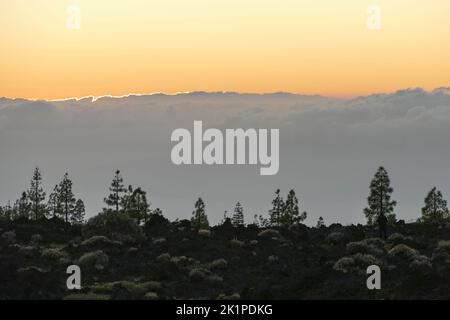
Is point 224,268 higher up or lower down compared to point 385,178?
lower down

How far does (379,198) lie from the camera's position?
6475 centimetres

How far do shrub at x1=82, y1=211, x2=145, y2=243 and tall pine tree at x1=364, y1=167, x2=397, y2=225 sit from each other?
23.2 m

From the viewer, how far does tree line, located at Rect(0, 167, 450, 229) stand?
212 ft

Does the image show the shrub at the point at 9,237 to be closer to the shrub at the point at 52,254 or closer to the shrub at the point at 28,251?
the shrub at the point at 28,251

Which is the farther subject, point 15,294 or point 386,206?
point 386,206

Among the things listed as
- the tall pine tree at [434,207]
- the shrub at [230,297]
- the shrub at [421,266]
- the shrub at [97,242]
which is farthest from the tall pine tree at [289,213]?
the shrub at [230,297]

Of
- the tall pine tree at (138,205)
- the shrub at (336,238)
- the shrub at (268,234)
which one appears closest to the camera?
the shrub at (336,238)

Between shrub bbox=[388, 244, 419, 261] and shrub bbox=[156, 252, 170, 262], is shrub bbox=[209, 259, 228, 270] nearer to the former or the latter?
shrub bbox=[156, 252, 170, 262]

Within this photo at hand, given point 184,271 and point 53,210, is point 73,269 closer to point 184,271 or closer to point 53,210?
point 184,271

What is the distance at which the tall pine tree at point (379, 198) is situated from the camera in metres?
64.3

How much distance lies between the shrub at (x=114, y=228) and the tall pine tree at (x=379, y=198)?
2322 cm

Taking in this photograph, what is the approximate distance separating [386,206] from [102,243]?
28572 mm

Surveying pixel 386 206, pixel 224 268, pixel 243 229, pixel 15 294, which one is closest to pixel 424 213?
pixel 386 206

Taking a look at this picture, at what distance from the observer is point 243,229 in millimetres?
65312
